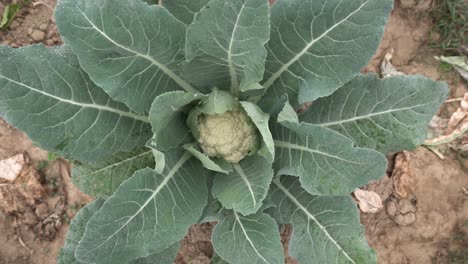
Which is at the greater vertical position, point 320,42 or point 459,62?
point 320,42

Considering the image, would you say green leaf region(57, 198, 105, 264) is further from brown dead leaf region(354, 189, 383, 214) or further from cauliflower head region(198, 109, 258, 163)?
brown dead leaf region(354, 189, 383, 214)

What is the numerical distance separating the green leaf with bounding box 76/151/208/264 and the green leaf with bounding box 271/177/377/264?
391 millimetres

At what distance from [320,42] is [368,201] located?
50.2 inches

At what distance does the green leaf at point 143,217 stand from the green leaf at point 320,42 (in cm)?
57

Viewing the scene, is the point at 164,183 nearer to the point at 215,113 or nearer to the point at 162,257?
the point at 215,113

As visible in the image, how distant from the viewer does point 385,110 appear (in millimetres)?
1965

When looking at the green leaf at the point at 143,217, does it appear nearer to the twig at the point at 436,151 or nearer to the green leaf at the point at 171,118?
the green leaf at the point at 171,118

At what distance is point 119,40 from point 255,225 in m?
0.88

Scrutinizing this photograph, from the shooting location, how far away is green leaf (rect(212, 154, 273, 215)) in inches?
68.7

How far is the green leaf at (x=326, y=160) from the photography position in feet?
5.37

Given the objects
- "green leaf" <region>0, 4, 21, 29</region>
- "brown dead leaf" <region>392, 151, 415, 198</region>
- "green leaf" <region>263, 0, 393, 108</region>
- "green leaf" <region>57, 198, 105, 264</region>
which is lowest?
"brown dead leaf" <region>392, 151, 415, 198</region>

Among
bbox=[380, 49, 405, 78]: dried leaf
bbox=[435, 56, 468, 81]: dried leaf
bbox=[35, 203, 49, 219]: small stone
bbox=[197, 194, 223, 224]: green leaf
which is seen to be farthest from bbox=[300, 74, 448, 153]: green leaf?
bbox=[35, 203, 49, 219]: small stone

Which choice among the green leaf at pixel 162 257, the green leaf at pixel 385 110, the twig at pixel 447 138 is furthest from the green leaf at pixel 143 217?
the twig at pixel 447 138

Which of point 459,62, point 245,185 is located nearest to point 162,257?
point 245,185
